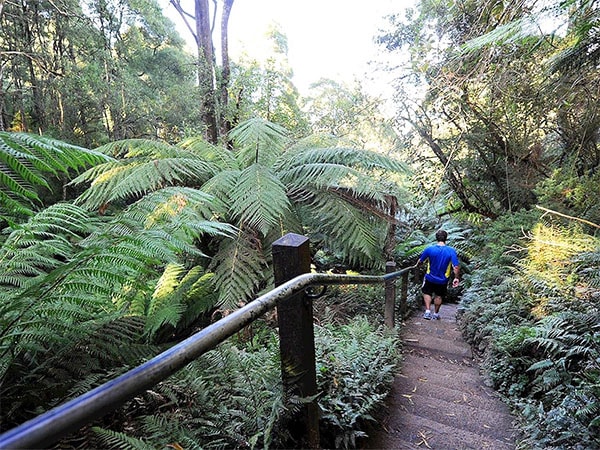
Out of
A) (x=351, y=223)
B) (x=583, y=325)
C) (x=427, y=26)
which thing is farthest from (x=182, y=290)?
(x=427, y=26)

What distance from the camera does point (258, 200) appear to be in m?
3.07

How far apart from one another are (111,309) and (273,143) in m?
2.52

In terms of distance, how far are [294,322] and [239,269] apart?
1958mm

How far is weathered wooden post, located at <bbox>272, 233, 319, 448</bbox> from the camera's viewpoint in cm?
122

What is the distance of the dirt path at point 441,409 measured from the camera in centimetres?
187

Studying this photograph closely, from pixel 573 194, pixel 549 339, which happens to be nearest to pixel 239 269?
pixel 549 339

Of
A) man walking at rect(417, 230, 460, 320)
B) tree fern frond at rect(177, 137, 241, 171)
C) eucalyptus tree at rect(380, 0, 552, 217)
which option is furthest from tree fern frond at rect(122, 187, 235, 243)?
Result: eucalyptus tree at rect(380, 0, 552, 217)

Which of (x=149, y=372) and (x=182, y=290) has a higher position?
(x=149, y=372)

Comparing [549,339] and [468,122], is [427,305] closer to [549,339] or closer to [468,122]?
[549,339]

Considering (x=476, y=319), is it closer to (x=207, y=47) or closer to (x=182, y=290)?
(x=182, y=290)

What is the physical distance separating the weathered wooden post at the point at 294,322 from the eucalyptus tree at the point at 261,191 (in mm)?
1623

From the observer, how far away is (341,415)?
5.22 ft

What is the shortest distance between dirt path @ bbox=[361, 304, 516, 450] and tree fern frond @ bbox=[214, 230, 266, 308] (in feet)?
4.51

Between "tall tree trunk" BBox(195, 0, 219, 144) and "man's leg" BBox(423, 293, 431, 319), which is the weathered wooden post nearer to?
"man's leg" BBox(423, 293, 431, 319)
